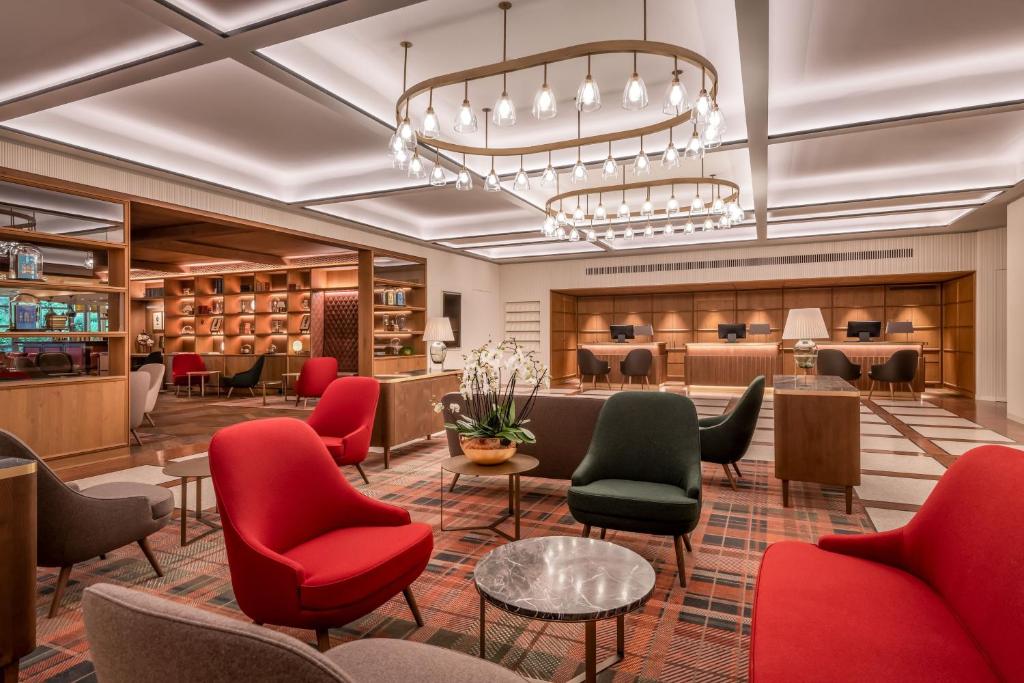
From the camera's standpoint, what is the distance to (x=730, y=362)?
438 inches

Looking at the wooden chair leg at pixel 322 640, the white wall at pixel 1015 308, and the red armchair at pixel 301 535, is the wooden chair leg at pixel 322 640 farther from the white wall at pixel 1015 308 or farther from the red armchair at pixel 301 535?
the white wall at pixel 1015 308

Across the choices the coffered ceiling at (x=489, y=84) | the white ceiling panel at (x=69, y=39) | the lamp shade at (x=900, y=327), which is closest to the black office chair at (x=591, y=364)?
the coffered ceiling at (x=489, y=84)

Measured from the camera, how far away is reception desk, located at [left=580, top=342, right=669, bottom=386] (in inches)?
468

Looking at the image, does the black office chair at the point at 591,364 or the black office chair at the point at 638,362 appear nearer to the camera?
the black office chair at the point at 638,362

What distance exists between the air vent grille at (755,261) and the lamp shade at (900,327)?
1.32 meters

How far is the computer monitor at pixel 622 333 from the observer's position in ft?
39.7

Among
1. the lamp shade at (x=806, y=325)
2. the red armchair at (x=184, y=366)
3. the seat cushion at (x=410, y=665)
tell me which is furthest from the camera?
the red armchair at (x=184, y=366)

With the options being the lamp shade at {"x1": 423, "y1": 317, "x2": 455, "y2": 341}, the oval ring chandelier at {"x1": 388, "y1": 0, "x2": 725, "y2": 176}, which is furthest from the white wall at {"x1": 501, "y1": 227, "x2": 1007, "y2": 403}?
the oval ring chandelier at {"x1": 388, "y1": 0, "x2": 725, "y2": 176}

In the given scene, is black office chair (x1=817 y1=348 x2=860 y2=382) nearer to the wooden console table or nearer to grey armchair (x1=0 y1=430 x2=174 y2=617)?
the wooden console table

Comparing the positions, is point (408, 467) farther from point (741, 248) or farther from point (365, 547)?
point (741, 248)

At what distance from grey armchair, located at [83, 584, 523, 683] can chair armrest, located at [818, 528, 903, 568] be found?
2.05 metres

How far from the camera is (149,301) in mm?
13672

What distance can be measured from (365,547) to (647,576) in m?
1.10

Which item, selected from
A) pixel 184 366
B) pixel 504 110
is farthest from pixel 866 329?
pixel 184 366
